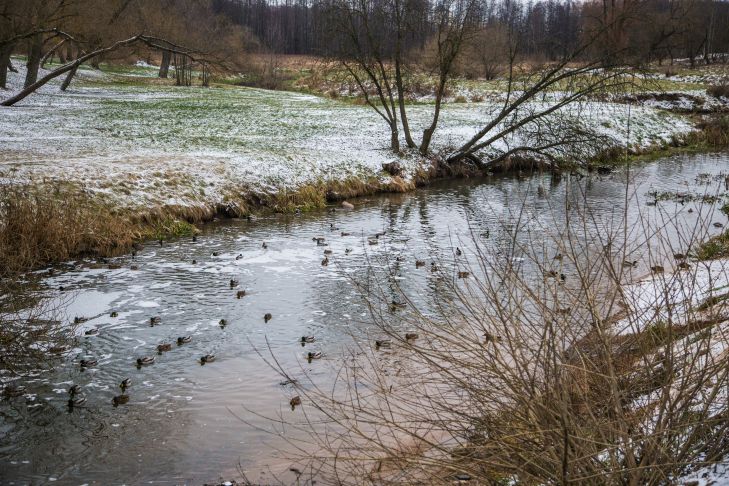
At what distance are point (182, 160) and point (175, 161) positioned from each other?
10.0 inches

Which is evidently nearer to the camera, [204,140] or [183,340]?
[183,340]

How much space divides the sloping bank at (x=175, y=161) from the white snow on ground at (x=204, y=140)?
0.14ft

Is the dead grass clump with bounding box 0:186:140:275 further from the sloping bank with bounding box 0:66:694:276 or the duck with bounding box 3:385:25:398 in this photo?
the duck with bounding box 3:385:25:398

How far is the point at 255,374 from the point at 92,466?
2.08 metres

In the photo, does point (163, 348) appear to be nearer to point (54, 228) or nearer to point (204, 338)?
point (204, 338)

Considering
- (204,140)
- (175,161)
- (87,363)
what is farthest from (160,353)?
(204,140)

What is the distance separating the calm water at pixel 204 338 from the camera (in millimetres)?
5168

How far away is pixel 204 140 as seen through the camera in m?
20.1

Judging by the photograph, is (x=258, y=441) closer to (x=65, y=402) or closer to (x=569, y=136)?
(x=65, y=402)

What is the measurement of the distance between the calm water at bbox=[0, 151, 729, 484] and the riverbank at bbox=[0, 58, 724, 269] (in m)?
0.88

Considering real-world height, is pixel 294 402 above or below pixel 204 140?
below

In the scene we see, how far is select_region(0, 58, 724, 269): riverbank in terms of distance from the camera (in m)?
11.8

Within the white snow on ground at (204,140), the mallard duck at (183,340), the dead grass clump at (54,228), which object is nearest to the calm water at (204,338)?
the mallard duck at (183,340)

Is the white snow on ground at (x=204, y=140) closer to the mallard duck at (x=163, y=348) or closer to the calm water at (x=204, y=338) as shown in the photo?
the calm water at (x=204, y=338)
